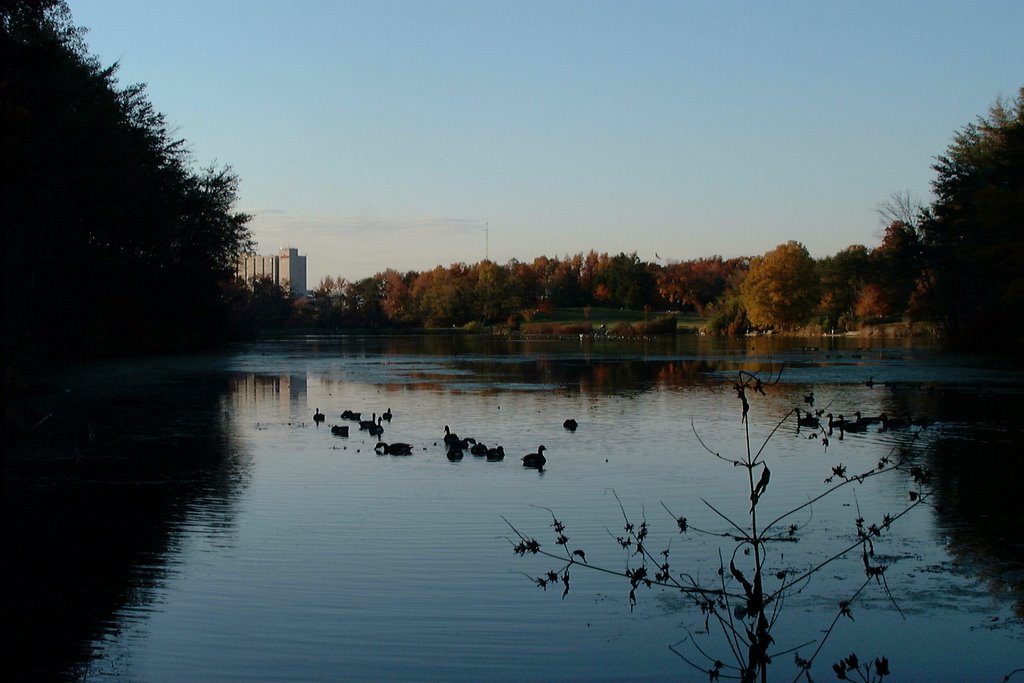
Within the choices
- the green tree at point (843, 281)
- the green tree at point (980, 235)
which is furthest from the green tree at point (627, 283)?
the green tree at point (980, 235)

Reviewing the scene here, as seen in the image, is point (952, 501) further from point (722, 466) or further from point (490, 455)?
point (490, 455)

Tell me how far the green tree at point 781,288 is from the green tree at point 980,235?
31.7 m

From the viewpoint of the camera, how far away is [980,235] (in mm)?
48031

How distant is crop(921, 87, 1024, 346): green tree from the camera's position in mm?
41094

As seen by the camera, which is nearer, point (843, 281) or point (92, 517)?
point (92, 517)

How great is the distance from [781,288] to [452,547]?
91.4m

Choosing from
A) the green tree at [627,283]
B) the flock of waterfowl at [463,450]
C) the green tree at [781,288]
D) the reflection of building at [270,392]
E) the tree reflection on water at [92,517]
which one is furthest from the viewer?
the green tree at [627,283]

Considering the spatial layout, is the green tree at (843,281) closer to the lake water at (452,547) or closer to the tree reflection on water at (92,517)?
the lake water at (452,547)

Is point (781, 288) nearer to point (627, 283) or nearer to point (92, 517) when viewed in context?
point (627, 283)

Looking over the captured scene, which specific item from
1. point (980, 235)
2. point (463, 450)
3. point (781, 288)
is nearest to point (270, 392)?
point (463, 450)

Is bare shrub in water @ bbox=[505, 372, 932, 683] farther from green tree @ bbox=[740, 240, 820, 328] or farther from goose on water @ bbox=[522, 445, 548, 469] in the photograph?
green tree @ bbox=[740, 240, 820, 328]

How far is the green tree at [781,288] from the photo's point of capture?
97438 millimetres

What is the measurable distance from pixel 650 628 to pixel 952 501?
659 cm

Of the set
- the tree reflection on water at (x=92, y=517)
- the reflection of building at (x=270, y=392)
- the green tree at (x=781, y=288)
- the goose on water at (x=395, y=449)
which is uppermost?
the green tree at (x=781, y=288)
